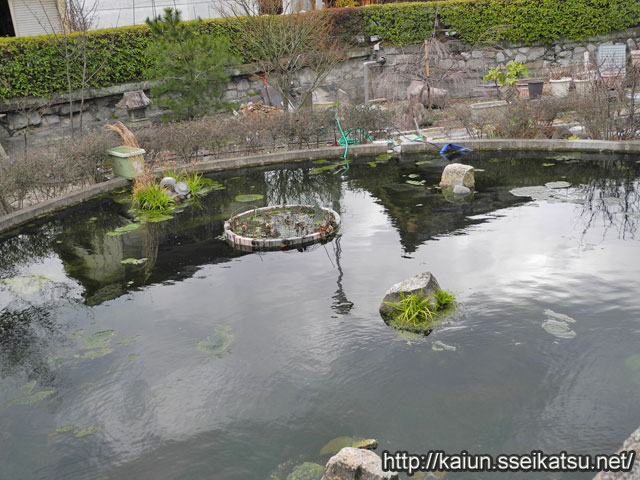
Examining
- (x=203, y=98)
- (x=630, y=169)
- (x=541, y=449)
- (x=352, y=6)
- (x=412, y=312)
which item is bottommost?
(x=541, y=449)

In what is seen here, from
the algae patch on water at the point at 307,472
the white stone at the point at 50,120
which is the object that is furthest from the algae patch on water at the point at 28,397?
the white stone at the point at 50,120

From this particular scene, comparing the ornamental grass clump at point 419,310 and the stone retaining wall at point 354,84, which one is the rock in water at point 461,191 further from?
the stone retaining wall at point 354,84

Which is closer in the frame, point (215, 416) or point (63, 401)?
point (215, 416)

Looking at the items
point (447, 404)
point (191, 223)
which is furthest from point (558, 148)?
point (447, 404)

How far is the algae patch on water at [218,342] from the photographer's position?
5936 mm

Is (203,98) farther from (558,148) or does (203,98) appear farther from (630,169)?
(630,169)

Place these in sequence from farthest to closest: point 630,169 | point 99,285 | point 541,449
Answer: point 630,169 < point 99,285 < point 541,449

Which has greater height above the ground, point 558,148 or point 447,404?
point 558,148

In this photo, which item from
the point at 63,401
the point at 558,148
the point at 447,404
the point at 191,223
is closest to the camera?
the point at 447,404

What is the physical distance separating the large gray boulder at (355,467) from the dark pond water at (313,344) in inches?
15.2

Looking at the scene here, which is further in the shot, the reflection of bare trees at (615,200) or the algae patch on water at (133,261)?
the reflection of bare trees at (615,200)

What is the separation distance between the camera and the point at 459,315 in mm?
6297

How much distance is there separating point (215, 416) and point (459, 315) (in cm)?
275

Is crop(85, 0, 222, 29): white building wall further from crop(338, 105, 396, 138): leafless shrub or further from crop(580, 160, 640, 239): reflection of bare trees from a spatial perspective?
crop(580, 160, 640, 239): reflection of bare trees
